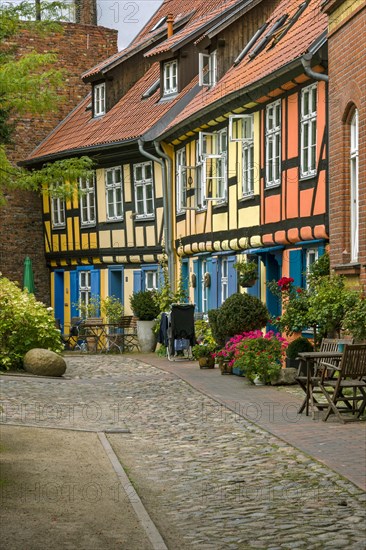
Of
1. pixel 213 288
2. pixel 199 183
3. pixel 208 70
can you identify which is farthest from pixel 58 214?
pixel 213 288

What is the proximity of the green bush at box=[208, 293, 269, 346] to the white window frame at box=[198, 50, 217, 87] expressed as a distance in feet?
28.1

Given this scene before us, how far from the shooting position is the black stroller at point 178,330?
2397cm

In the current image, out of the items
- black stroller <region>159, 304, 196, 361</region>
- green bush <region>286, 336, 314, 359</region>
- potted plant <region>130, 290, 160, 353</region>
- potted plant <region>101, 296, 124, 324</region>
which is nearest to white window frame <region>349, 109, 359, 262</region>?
green bush <region>286, 336, 314, 359</region>

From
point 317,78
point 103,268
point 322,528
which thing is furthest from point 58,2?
point 103,268

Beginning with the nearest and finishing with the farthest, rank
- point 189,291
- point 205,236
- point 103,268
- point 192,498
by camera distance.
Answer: point 192,498 < point 205,236 < point 189,291 < point 103,268

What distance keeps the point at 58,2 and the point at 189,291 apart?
627 inches

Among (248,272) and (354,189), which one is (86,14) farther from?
(354,189)

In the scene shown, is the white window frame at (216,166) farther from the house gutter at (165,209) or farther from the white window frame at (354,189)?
the white window frame at (354,189)

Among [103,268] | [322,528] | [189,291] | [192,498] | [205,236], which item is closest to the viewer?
[322,528]

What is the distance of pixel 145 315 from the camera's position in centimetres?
2897

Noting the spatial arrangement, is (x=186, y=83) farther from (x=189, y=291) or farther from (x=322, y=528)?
(x=322, y=528)

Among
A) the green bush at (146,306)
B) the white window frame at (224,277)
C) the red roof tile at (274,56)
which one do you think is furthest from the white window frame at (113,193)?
the white window frame at (224,277)

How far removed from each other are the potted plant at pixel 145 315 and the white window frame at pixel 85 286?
634 centimetres

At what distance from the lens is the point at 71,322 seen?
3550cm
